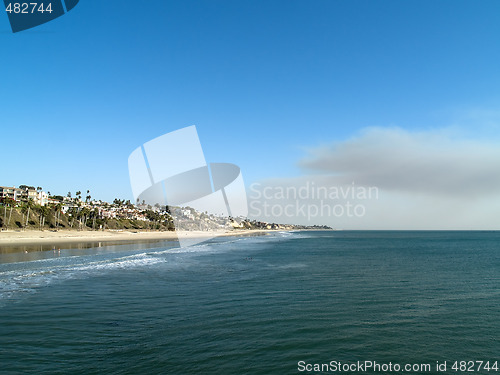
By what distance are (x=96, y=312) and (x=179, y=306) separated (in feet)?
14.4

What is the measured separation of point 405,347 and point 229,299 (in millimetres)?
10777

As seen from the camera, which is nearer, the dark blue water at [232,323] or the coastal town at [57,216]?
the dark blue water at [232,323]

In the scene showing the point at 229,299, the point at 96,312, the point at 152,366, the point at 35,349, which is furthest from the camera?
the point at 229,299

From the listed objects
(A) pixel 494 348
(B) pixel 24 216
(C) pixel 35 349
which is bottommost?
(A) pixel 494 348

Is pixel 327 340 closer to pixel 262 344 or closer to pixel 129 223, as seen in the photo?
pixel 262 344

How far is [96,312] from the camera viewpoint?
16.8 m

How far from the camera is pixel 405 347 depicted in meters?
12.5

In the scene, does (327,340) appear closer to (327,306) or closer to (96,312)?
(327,306)

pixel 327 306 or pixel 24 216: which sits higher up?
pixel 24 216

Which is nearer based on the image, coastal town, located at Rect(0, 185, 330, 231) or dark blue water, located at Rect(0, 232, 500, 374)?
dark blue water, located at Rect(0, 232, 500, 374)

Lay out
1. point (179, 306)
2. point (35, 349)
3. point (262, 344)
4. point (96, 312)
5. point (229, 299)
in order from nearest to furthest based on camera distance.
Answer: point (35, 349) → point (262, 344) → point (96, 312) → point (179, 306) → point (229, 299)

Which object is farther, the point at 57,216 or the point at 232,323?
the point at 57,216

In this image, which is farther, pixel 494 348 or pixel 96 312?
pixel 96 312

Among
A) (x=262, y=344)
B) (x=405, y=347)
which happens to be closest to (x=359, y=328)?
(x=405, y=347)
